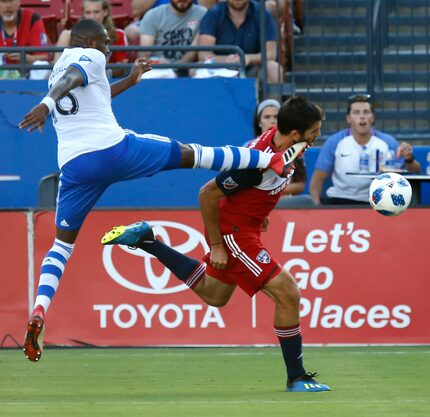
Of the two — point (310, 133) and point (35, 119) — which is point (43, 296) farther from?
point (310, 133)

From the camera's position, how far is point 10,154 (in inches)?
558

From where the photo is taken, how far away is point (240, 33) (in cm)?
1460

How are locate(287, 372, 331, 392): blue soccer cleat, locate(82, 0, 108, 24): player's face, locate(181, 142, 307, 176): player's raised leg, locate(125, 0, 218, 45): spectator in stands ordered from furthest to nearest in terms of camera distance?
locate(125, 0, 218, 45): spectator in stands, locate(82, 0, 108, 24): player's face, locate(181, 142, 307, 176): player's raised leg, locate(287, 372, 331, 392): blue soccer cleat

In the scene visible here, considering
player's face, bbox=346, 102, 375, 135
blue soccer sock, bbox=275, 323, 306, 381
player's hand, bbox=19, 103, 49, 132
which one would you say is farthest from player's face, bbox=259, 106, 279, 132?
player's hand, bbox=19, 103, 49, 132

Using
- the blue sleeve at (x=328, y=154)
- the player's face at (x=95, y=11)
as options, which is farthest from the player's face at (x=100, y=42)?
the blue sleeve at (x=328, y=154)

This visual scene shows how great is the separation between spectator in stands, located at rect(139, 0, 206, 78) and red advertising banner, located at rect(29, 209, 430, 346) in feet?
10.6

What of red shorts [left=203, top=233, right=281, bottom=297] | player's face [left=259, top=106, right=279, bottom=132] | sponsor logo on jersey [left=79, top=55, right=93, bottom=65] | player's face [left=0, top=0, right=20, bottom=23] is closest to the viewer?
red shorts [left=203, top=233, right=281, bottom=297]

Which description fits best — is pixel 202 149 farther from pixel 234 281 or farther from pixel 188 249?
pixel 188 249

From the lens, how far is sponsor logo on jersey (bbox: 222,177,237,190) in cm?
862

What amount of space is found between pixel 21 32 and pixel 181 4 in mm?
1924

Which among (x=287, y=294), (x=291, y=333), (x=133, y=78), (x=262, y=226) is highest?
(x=133, y=78)

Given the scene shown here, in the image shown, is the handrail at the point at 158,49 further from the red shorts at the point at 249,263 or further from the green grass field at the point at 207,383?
the red shorts at the point at 249,263

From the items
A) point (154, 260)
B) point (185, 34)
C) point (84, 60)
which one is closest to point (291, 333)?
point (84, 60)

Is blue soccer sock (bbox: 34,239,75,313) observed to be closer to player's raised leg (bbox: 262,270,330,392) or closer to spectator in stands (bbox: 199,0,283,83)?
player's raised leg (bbox: 262,270,330,392)
